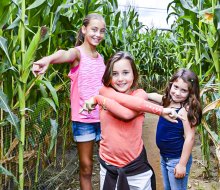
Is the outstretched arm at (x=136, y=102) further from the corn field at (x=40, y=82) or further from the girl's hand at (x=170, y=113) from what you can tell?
the corn field at (x=40, y=82)

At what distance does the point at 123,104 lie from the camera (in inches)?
69.9

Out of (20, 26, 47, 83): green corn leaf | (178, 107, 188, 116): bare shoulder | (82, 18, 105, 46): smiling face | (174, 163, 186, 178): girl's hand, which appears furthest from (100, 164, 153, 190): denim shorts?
(82, 18, 105, 46): smiling face

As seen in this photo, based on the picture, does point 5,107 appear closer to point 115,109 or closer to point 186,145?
point 115,109

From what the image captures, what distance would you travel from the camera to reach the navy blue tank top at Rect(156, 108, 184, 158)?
2074 mm

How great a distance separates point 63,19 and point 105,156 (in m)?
1.61

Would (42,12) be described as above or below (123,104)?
above

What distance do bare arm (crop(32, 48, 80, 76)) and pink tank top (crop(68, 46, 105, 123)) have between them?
74mm

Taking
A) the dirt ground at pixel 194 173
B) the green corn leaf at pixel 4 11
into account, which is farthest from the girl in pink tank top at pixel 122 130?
the dirt ground at pixel 194 173

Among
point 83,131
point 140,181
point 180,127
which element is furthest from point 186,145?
point 83,131

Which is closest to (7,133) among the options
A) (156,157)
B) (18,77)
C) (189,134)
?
(18,77)

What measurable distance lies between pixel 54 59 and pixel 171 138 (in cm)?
83

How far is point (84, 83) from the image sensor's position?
2.39 meters

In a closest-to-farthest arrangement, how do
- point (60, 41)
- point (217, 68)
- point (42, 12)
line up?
point (42, 12) < point (217, 68) < point (60, 41)

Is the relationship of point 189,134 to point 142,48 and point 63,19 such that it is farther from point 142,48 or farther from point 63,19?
point 142,48
